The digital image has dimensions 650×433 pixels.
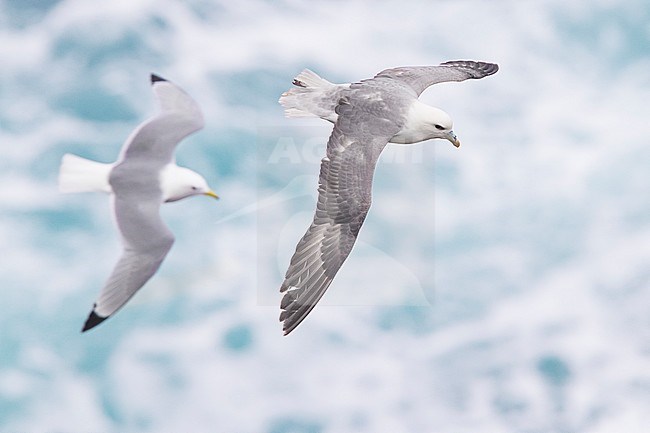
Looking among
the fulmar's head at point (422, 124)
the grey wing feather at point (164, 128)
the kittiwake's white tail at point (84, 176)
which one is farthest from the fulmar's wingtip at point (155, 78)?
the fulmar's head at point (422, 124)

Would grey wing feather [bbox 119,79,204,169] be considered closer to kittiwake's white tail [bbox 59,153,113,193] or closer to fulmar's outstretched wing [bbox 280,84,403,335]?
kittiwake's white tail [bbox 59,153,113,193]

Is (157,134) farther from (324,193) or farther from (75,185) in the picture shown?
(324,193)

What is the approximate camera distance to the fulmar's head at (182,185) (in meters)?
8.16

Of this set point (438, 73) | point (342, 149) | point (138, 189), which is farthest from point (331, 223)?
point (438, 73)

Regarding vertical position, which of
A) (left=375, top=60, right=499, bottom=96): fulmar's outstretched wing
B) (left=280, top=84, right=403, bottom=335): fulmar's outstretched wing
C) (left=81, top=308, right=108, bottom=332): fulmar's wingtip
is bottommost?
(left=81, top=308, right=108, bottom=332): fulmar's wingtip

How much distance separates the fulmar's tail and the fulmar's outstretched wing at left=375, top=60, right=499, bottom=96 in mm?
843

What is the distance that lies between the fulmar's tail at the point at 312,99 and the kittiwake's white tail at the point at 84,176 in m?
1.83

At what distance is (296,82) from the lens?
31.0 ft

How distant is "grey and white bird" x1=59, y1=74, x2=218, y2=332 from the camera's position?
26.0ft

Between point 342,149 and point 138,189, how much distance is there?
1.77 m

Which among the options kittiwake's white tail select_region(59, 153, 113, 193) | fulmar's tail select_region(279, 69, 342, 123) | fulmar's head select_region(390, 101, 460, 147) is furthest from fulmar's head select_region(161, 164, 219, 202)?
fulmar's head select_region(390, 101, 460, 147)

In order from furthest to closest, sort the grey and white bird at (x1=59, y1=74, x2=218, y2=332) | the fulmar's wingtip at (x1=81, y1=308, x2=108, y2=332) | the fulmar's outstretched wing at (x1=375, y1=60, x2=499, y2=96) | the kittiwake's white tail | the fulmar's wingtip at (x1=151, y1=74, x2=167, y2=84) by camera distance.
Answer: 1. the fulmar's outstretched wing at (x1=375, y1=60, x2=499, y2=96)
2. the fulmar's wingtip at (x1=151, y1=74, x2=167, y2=84)
3. the kittiwake's white tail
4. the grey and white bird at (x1=59, y1=74, x2=218, y2=332)
5. the fulmar's wingtip at (x1=81, y1=308, x2=108, y2=332)

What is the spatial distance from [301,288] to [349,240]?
589 mm

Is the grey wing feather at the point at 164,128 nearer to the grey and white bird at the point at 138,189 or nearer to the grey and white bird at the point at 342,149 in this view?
the grey and white bird at the point at 138,189
